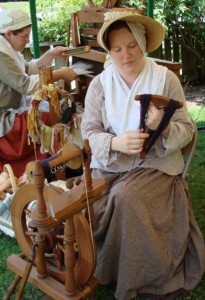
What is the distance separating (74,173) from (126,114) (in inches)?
40.9

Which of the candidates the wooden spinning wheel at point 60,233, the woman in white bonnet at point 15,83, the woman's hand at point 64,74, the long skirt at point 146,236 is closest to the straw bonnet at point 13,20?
the woman in white bonnet at point 15,83

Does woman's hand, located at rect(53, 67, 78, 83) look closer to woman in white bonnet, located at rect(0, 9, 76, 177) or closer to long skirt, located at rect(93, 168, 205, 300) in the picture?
woman in white bonnet, located at rect(0, 9, 76, 177)

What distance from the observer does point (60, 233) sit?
1914mm

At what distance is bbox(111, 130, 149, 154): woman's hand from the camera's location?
184 cm

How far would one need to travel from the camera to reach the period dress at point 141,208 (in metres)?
1.98

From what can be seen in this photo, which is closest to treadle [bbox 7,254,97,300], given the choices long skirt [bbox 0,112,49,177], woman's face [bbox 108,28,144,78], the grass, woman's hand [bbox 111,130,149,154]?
the grass

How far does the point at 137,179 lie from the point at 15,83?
55.1 inches

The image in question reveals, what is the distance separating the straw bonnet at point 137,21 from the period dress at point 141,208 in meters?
0.21

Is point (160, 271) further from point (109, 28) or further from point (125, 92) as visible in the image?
point (109, 28)

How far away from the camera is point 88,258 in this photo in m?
1.75

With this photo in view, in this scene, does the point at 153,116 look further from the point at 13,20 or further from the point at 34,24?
the point at 34,24

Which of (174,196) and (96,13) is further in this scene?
(96,13)

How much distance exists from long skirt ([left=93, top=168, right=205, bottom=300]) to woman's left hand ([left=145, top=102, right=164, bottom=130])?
1.21ft

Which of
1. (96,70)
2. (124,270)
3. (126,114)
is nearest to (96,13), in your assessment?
(96,70)
